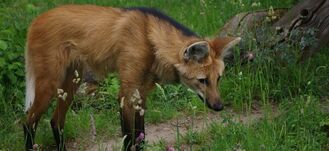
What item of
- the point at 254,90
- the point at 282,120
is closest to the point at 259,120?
the point at 282,120

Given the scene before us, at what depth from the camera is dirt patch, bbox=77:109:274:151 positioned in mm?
4625

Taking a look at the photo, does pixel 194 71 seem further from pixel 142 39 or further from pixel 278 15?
pixel 278 15

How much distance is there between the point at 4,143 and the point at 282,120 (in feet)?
7.32

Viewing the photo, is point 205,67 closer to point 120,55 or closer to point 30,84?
point 120,55

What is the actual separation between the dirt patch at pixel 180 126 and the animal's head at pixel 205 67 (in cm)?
64

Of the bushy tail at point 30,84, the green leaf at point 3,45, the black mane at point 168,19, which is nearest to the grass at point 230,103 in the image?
the green leaf at point 3,45

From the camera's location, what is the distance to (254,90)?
17.0ft

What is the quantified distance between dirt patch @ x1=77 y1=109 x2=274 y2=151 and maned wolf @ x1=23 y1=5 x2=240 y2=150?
1.33 feet

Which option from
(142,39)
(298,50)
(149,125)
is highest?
(142,39)

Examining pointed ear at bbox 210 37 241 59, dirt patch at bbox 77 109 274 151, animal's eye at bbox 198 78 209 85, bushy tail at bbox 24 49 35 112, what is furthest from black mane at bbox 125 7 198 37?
bushy tail at bbox 24 49 35 112

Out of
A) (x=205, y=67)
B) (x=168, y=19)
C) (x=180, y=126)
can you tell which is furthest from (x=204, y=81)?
(x=180, y=126)

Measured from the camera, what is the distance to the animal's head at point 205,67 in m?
3.91

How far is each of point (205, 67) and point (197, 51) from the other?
140 millimetres

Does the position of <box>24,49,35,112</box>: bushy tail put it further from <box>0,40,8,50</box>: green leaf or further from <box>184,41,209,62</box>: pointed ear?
<box>184,41,209,62</box>: pointed ear
